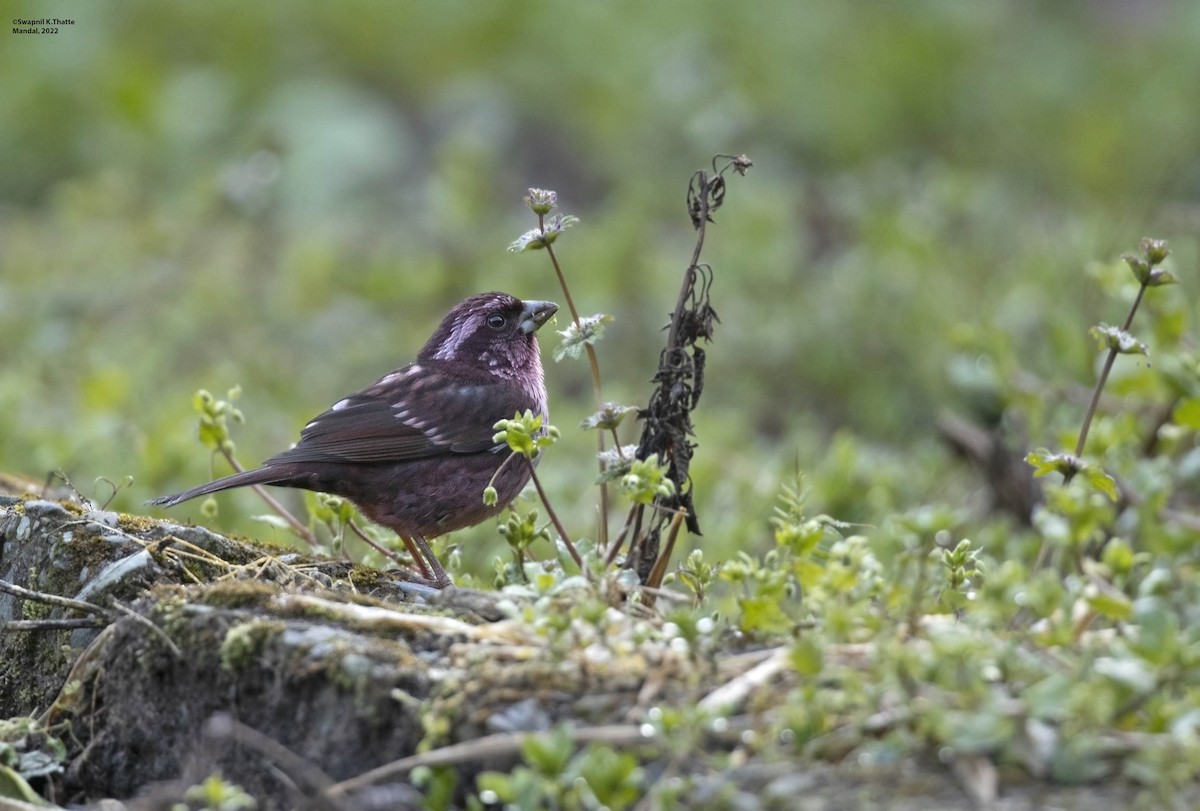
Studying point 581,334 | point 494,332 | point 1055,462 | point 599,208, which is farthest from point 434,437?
point 599,208

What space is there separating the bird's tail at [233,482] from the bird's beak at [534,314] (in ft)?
4.22

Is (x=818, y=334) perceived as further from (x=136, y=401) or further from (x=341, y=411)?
(x=341, y=411)

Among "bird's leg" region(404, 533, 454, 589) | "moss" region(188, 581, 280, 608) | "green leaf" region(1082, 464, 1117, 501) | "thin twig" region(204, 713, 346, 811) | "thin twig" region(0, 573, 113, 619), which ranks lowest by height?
"thin twig" region(204, 713, 346, 811)

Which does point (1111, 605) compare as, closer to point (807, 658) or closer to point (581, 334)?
point (807, 658)

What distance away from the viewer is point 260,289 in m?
10.2

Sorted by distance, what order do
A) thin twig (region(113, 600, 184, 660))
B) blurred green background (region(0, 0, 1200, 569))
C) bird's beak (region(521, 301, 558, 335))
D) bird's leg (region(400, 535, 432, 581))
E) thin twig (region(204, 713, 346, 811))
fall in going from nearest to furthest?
thin twig (region(204, 713, 346, 811)) < thin twig (region(113, 600, 184, 660)) < bird's leg (region(400, 535, 432, 581)) < bird's beak (region(521, 301, 558, 335)) < blurred green background (region(0, 0, 1200, 569))

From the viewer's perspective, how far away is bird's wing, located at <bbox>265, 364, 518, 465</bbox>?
513 centimetres

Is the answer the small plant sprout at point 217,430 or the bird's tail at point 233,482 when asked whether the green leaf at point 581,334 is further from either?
the bird's tail at point 233,482

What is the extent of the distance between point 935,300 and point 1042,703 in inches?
278

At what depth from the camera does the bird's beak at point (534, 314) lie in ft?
19.1

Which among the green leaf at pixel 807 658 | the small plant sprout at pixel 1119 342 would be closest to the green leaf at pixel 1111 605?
the green leaf at pixel 807 658

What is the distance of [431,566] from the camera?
496cm

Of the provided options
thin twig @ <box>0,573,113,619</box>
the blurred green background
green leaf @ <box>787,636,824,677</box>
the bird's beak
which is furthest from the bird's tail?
green leaf @ <box>787,636,824,677</box>

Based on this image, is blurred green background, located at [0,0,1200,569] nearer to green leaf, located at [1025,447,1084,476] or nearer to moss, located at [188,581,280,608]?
green leaf, located at [1025,447,1084,476]
